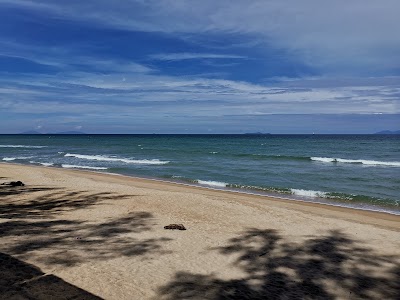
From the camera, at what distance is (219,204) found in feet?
41.8

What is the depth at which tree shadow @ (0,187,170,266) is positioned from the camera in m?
6.58

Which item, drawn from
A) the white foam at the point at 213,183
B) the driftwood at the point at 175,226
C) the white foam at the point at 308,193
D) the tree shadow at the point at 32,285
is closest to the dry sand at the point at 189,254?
the tree shadow at the point at 32,285

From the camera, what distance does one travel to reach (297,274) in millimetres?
6203

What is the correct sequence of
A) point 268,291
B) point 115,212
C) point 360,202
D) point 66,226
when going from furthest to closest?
point 360,202
point 115,212
point 66,226
point 268,291

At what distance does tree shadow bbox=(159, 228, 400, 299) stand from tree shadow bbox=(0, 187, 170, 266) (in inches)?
62.1

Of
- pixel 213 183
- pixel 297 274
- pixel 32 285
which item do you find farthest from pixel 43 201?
pixel 213 183

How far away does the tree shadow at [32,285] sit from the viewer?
16.0 ft

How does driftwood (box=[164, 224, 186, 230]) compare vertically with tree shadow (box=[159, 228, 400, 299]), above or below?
above

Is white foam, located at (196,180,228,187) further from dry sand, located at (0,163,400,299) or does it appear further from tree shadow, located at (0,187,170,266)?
tree shadow, located at (0,187,170,266)

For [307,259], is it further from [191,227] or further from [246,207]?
[246,207]

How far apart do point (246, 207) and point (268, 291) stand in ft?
22.6

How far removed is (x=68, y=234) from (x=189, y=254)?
2.73 metres

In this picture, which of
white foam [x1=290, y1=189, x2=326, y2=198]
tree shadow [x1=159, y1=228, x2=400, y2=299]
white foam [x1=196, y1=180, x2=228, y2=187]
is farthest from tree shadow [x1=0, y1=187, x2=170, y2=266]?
white foam [x1=196, y1=180, x2=228, y2=187]

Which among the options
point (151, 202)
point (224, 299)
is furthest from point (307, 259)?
point (151, 202)
